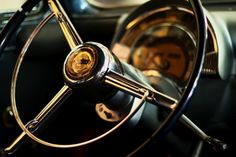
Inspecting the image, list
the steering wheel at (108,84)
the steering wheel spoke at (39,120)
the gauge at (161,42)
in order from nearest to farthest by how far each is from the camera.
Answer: the steering wheel at (108,84) → the steering wheel spoke at (39,120) → the gauge at (161,42)

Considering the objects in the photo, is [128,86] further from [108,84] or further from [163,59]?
[163,59]

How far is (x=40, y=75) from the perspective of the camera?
1577 mm

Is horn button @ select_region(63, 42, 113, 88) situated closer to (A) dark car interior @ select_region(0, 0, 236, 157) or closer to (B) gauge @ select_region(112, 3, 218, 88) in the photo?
(A) dark car interior @ select_region(0, 0, 236, 157)

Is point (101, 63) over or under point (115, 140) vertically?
over

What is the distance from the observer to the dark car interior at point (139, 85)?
79 cm

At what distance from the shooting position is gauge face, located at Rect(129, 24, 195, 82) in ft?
3.66

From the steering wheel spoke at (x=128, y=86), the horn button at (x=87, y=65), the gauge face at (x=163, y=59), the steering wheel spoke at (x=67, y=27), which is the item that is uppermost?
the steering wheel spoke at (x=67, y=27)

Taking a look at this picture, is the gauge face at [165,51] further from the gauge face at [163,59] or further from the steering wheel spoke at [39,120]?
the steering wheel spoke at [39,120]

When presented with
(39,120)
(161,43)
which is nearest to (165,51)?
(161,43)

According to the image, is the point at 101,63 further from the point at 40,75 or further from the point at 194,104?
the point at 40,75

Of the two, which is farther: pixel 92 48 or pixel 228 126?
pixel 228 126

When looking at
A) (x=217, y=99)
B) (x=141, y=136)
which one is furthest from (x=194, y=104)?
(x=141, y=136)

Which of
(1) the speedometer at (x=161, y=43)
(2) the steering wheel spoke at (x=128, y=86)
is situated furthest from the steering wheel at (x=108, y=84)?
(1) the speedometer at (x=161, y=43)

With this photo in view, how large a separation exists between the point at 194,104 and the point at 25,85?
0.73 metres
